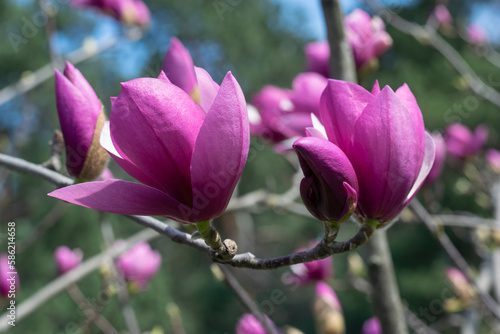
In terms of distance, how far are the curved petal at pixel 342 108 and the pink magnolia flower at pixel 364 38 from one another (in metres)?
0.45

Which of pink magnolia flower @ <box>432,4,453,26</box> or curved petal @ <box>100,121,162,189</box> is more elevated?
curved petal @ <box>100,121,162,189</box>

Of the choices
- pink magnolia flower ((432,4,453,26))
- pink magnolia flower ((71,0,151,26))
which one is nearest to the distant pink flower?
pink magnolia flower ((432,4,453,26))

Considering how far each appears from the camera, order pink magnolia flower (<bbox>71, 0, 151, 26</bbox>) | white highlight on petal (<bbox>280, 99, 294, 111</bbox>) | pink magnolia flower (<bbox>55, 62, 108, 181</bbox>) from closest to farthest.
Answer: pink magnolia flower (<bbox>55, 62, 108, 181</bbox>) → white highlight on petal (<bbox>280, 99, 294, 111</bbox>) → pink magnolia flower (<bbox>71, 0, 151, 26</bbox>)

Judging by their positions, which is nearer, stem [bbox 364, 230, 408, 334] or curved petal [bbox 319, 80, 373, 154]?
curved petal [bbox 319, 80, 373, 154]

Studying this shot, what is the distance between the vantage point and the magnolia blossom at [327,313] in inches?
33.4

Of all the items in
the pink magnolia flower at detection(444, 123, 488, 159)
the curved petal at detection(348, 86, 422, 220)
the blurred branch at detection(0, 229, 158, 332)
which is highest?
the curved petal at detection(348, 86, 422, 220)

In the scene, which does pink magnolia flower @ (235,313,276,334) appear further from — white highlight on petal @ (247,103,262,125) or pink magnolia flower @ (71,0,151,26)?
pink magnolia flower @ (71,0,151,26)

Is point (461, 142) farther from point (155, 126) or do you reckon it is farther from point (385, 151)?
point (155, 126)

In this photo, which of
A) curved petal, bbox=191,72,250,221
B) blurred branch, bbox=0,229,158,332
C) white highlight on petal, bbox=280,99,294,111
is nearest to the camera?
curved petal, bbox=191,72,250,221

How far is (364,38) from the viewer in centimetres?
85

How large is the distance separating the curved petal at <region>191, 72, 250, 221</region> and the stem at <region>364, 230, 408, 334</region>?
0.34 meters

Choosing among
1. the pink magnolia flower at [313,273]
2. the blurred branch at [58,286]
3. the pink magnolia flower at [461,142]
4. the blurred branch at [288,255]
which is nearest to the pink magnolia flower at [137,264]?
the blurred branch at [58,286]

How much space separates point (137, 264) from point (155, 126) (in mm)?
1012

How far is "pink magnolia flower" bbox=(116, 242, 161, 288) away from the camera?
129 cm
